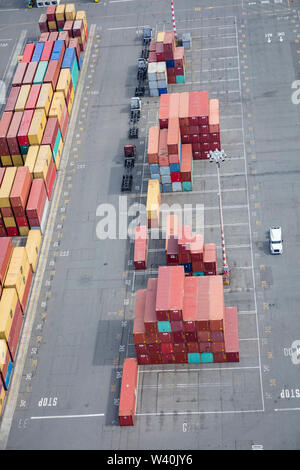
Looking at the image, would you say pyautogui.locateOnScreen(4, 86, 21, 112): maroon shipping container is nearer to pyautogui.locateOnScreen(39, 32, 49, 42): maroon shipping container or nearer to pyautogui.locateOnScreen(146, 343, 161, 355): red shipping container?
pyautogui.locateOnScreen(39, 32, 49, 42): maroon shipping container

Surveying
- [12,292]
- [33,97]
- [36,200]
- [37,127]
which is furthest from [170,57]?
[12,292]

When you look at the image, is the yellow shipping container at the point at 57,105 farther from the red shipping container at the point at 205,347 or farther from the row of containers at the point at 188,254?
the red shipping container at the point at 205,347

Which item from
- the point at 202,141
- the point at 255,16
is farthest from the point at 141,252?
the point at 255,16

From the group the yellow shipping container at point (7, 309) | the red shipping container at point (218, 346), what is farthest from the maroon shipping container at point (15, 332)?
the red shipping container at point (218, 346)
